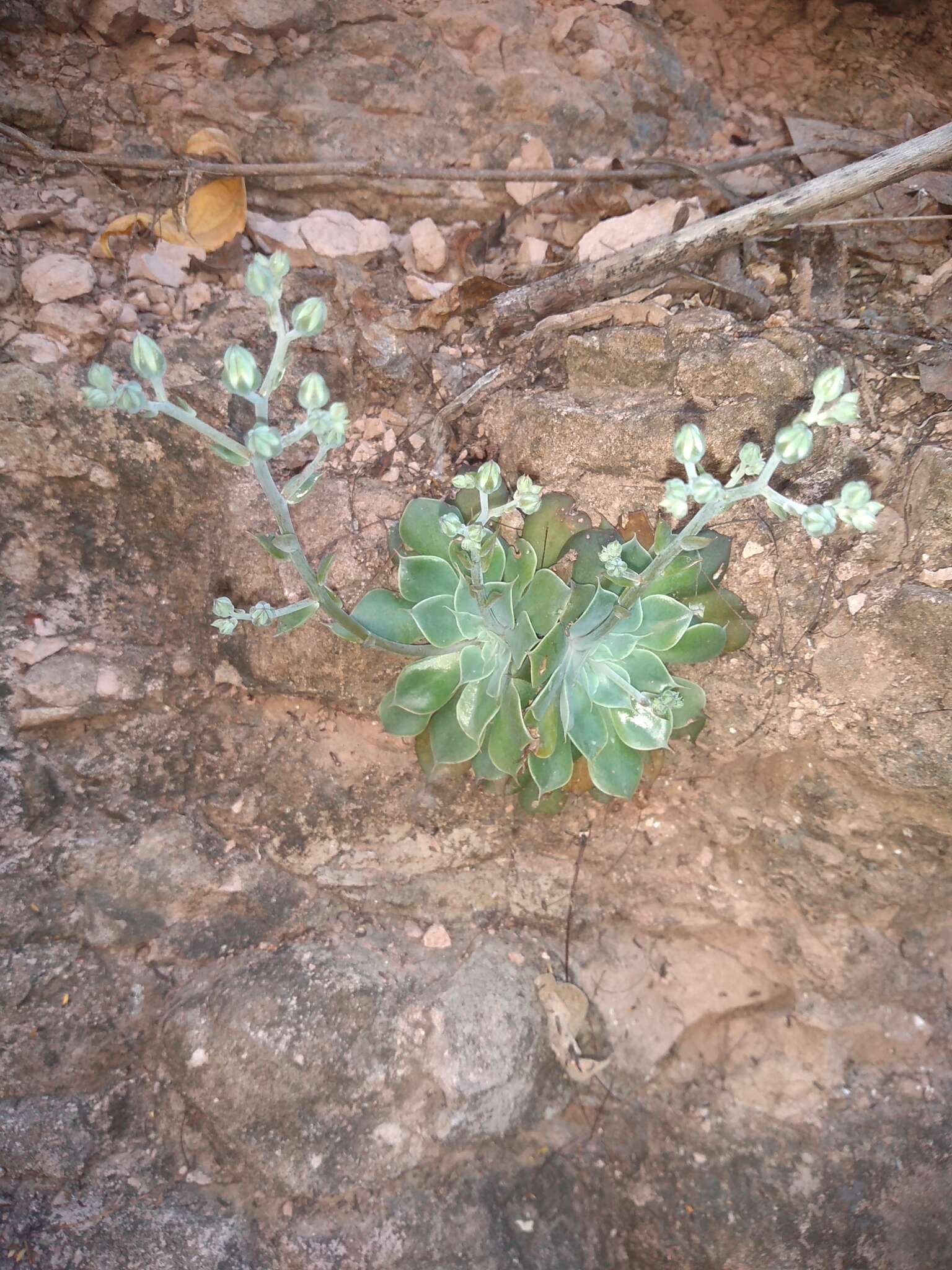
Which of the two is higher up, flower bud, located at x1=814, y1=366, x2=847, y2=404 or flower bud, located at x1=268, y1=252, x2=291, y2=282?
flower bud, located at x1=268, y1=252, x2=291, y2=282

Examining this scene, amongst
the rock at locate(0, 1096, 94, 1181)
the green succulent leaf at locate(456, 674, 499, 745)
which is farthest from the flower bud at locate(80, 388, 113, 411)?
the rock at locate(0, 1096, 94, 1181)

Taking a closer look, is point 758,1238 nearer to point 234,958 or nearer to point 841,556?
point 234,958

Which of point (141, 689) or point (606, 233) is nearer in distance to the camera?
point (141, 689)

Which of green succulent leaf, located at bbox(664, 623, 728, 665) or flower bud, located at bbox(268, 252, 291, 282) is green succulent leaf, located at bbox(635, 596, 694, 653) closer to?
green succulent leaf, located at bbox(664, 623, 728, 665)

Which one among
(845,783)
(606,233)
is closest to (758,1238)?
(845,783)

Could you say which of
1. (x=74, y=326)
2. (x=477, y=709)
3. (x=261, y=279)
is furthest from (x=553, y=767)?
(x=74, y=326)

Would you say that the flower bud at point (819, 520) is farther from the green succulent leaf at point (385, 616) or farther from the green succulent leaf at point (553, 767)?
the green succulent leaf at point (385, 616)
